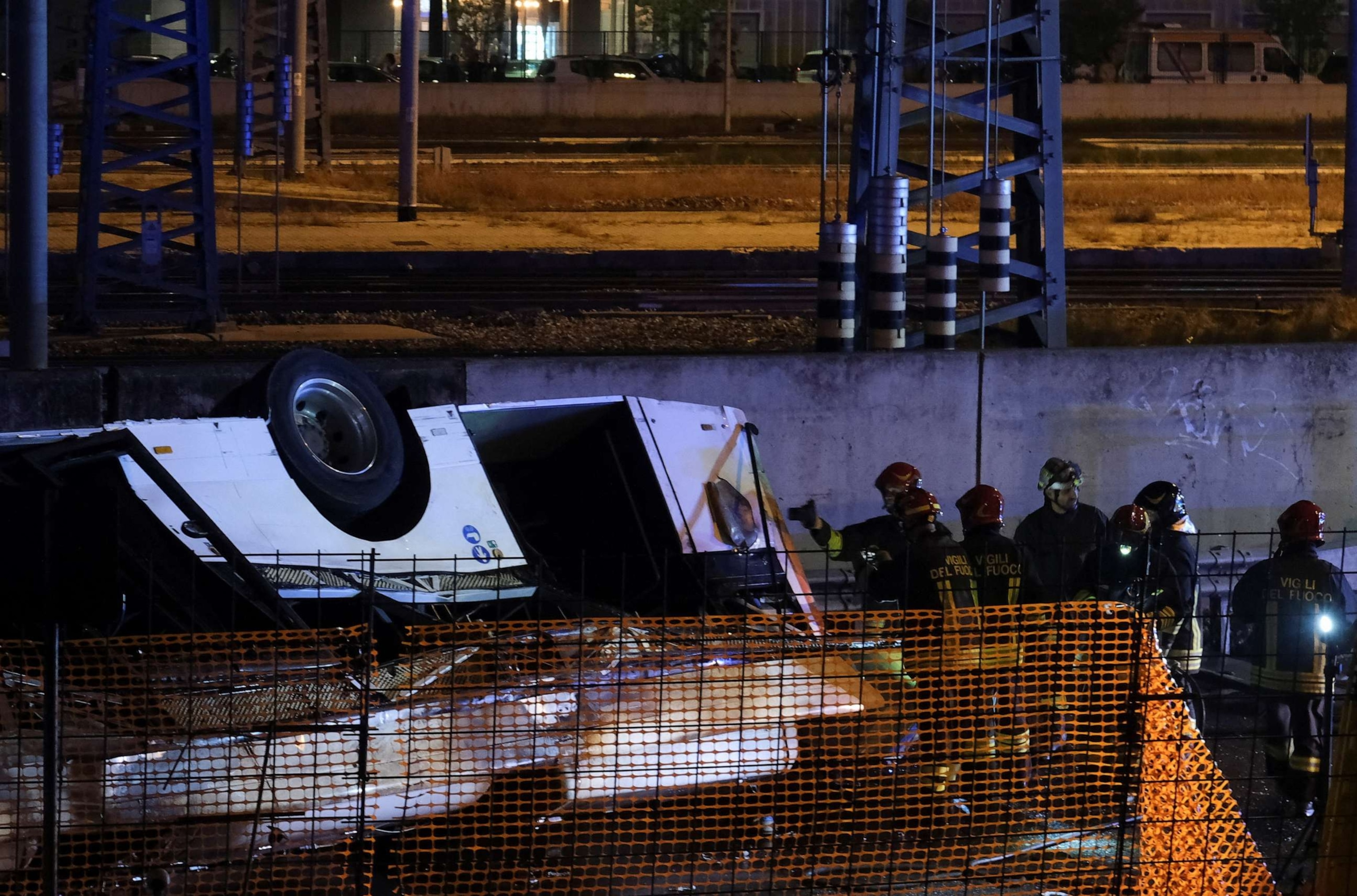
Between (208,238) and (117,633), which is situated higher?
(208,238)

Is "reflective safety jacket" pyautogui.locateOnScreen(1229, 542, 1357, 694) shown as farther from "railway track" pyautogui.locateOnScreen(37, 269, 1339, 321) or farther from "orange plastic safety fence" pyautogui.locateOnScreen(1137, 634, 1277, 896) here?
"railway track" pyautogui.locateOnScreen(37, 269, 1339, 321)

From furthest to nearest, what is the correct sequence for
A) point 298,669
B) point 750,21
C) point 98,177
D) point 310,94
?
point 750,21
point 310,94
point 98,177
point 298,669

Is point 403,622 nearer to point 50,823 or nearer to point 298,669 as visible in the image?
point 298,669

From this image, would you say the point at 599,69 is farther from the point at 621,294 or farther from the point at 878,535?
the point at 878,535

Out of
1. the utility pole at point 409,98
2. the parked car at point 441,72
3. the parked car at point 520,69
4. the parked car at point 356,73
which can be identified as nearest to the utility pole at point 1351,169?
the utility pole at point 409,98

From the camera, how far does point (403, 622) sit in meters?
7.78

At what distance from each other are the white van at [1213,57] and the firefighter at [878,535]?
2042 inches

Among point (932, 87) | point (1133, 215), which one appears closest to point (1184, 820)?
point (932, 87)

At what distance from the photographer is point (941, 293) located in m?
12.8

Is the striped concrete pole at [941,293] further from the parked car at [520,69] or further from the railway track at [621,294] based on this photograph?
the parked car at [520,69]

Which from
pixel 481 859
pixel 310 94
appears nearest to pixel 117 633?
pixel 481 859

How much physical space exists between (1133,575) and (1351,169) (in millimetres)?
13124

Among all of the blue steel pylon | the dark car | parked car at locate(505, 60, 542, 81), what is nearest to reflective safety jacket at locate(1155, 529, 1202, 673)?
the blue steel pylon

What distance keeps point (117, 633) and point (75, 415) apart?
285 centimetres
